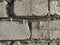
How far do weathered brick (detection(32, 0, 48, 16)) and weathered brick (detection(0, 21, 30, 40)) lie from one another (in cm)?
18

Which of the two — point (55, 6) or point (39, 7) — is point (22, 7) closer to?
point (39, 7)

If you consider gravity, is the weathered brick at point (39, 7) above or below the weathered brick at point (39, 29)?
above

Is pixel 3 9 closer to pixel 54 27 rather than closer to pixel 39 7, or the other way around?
pixel 39 7

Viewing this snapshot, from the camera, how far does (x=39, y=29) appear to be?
7.64 feet

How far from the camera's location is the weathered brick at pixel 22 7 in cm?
229

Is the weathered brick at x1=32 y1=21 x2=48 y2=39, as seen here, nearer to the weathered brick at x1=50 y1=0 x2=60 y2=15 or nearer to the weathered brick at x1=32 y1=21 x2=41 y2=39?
the weathered brick at x1=32 y1=21 x2=41 y2=39

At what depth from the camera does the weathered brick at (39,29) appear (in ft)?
7.64

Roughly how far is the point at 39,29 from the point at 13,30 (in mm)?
268

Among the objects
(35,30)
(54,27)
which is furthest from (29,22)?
(54,27)

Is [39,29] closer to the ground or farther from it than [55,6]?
closer to the ground

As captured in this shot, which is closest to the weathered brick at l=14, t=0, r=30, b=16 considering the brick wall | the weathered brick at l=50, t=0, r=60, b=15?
the brick wall

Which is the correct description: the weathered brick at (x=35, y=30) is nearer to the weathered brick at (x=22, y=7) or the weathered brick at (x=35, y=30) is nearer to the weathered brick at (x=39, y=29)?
the weathered brick at (x=39, y=29)

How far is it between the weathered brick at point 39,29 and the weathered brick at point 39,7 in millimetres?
100

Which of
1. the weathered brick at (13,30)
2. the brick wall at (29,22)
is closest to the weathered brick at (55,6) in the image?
the brick wall at (29,22)
